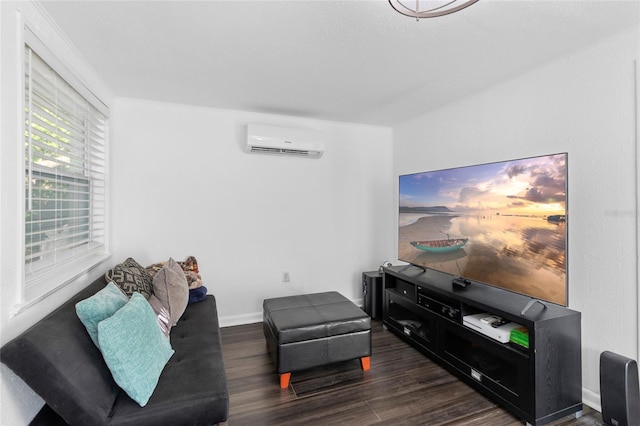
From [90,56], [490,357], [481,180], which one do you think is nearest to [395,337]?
[490,357]

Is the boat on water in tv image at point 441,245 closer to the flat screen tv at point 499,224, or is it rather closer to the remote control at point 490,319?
the flat screen tv at point 499,224

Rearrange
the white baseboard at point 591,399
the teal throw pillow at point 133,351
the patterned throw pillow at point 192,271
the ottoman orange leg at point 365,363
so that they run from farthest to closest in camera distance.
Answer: the patterned throw pillow at point 192,271
the ottoman orange leg at point 365,363
the white baseboard at point 591,399
the teal throw pillow at point 133,351

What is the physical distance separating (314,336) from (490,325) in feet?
3.94

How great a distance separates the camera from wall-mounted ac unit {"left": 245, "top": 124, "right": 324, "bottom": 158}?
10.3ft

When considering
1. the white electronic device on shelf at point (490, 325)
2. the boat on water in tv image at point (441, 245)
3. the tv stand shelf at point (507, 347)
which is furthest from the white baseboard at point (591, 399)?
the boat on water in tv image at point (441, 245)

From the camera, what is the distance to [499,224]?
7.02 ft

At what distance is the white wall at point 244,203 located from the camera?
298cm

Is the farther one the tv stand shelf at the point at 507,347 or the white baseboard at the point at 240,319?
the white baseboard at the point at 240,319

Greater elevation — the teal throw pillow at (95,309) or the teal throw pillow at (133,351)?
the teal throw pillow at (95,309)

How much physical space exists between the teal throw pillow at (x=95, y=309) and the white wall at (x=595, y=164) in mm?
2807

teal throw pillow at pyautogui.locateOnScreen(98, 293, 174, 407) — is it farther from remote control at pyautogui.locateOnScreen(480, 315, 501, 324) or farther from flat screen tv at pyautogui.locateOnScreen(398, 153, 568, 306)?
flat screen tv at pyautogui.locateOnScreen(398, 153, 568, 306)

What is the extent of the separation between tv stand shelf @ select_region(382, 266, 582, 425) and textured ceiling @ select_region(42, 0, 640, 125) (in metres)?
1.69

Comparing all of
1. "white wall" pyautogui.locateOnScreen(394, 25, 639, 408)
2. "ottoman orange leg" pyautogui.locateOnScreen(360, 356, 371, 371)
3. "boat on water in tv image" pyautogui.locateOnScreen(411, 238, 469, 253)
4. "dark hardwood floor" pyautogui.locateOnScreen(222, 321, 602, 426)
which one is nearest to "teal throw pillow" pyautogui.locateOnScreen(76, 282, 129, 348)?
"dark hardwood floor" pyautogui.locateOnScreen(222, 321, 602, 426)

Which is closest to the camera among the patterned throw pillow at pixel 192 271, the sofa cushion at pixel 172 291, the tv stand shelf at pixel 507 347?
the tv stand shelf at pixel 507 347
